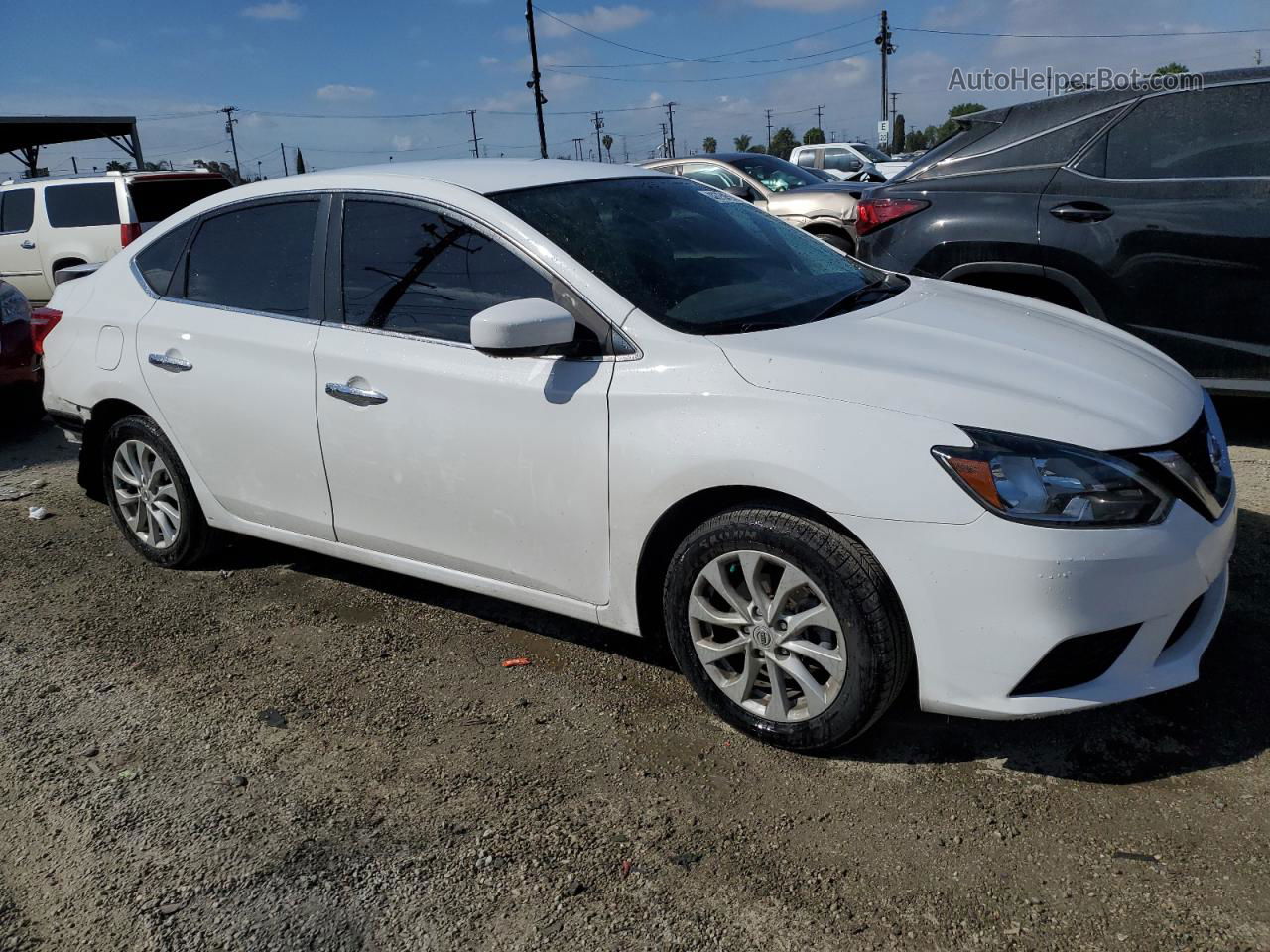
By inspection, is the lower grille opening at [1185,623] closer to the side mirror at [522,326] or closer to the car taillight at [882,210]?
the side mirror at [522,326]

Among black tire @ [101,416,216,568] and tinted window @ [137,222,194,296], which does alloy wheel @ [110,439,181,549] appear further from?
tinted window @ [137,222,194,296]

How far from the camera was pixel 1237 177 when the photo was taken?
485 cm

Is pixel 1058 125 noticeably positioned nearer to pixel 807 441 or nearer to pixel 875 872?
pixel 807 441

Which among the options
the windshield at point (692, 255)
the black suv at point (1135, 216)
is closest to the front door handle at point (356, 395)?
the windshield at point (692, 255)

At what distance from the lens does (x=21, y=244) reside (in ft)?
42.1

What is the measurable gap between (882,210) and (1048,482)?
3.65 metres

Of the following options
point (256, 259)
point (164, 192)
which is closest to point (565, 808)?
point (256, 259)

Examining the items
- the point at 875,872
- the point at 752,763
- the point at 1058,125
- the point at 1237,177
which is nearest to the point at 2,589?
the point at 752,763

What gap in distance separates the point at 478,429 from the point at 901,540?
1.37m

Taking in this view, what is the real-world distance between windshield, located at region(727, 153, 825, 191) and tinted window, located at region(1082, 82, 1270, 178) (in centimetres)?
681

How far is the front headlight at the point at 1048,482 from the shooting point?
8.04 feet

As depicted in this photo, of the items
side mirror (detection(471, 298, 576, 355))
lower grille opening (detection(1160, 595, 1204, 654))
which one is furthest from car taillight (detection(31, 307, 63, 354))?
lower grille opening (detection(1160, 595, 1204, 654))

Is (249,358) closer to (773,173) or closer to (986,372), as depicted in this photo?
(986,372)

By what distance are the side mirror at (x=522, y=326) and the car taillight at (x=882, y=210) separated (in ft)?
10.8
